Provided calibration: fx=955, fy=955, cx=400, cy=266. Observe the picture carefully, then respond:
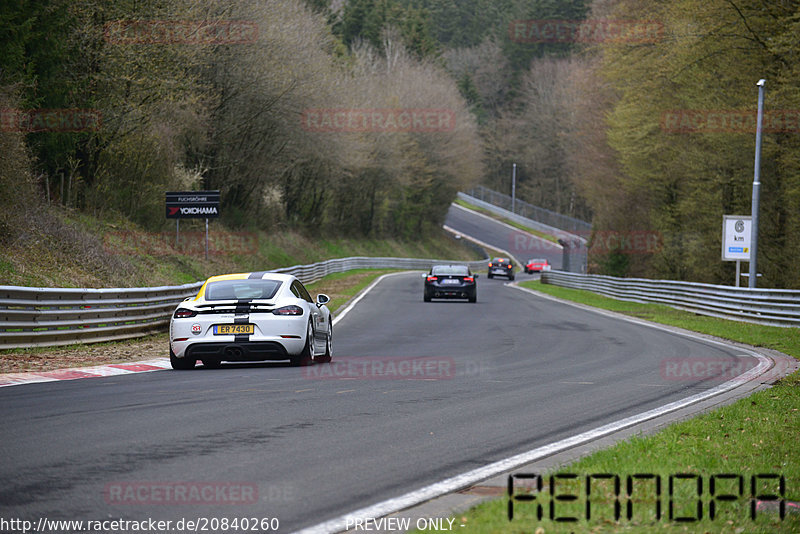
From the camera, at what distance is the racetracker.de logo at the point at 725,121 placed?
1307 inches

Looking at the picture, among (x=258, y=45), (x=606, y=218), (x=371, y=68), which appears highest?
(x=371, y=68)

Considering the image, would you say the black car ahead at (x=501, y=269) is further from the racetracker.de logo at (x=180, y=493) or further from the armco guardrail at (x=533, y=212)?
the racetracker.de logo at (x=180, y=493)

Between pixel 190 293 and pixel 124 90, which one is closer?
pixel 190 293

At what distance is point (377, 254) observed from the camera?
3231 inches

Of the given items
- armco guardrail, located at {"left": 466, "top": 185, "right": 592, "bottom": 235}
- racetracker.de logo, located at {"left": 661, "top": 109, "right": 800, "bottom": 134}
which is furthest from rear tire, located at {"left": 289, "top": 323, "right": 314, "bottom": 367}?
armco guardrail, located at {"left": 466, "top": 185, "right": 592, "bottom": 235}

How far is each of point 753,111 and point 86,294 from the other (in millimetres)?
25299

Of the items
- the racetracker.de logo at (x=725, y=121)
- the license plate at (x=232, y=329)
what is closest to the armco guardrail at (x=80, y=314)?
the license plate at (x=232, y=329)

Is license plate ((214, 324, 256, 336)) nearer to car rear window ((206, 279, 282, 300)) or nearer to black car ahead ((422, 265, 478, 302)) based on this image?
car rear window ((206, 279, 282, 300))

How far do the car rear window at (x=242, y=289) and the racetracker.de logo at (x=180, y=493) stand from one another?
7.95 m

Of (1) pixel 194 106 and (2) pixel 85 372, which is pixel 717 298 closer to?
(1) pixel 194 106

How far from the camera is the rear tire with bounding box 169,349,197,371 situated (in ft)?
46.9

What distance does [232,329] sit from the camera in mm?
13984

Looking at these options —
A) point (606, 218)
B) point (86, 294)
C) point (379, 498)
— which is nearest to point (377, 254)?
point (606, 218)

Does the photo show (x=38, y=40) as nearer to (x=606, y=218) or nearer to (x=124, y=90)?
(x=124, y=90)
